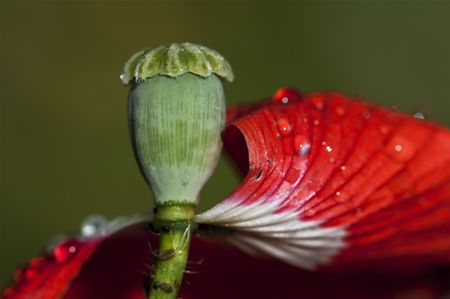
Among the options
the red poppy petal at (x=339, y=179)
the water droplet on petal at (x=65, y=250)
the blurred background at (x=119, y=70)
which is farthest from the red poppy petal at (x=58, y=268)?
the blurred background at (x=119, y=70)

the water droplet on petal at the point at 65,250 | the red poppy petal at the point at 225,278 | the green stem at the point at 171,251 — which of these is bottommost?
the red poppy petal at the point at 225,278

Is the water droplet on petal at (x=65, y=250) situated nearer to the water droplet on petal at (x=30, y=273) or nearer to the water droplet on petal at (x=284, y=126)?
the water droplet on petal at (x=30, y=273)

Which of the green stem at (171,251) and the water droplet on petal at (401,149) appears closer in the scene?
the green stem at (171,251)

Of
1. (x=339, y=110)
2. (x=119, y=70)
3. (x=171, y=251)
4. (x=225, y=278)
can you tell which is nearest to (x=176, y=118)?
(x=171, y=251)

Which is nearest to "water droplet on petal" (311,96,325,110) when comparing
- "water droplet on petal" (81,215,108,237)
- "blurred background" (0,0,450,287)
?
"water droplet on petal" (81,215,108,237)

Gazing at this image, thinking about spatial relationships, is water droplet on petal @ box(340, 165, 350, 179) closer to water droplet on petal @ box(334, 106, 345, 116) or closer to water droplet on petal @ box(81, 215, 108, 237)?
water droplet on petal @ box(334, 106, 345, 116)

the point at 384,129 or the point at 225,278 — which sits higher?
the point at 384,129

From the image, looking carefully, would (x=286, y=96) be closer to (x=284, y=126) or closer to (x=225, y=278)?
(x=284, y=126)

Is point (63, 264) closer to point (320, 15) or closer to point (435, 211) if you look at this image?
point (435, 211)
